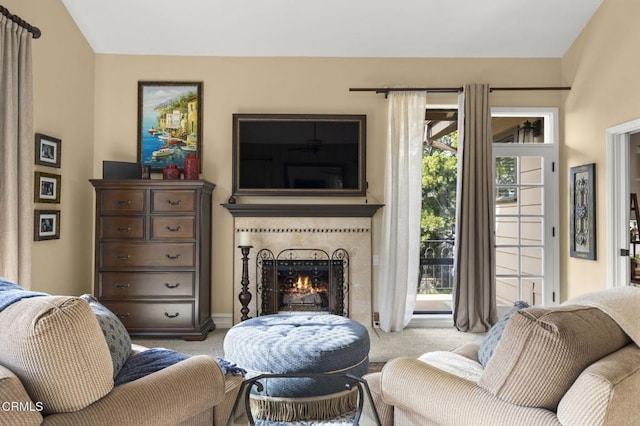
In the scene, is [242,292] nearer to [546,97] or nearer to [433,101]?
[433,101]

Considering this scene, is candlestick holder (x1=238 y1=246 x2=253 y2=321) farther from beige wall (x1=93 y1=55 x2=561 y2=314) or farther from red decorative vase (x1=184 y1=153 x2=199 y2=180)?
red decorative vase (x1=184 y1=153 x2=199 y2=180)

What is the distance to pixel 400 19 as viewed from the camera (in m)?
4.53

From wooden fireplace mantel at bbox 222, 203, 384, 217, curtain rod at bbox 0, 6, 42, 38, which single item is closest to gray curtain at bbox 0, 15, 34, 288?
curtain rod at bbox 0, 6, 42, 38

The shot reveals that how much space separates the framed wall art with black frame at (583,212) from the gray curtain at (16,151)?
4.82 meters

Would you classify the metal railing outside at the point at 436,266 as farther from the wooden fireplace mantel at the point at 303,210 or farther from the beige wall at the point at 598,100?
the beige wall at the point at 598,100

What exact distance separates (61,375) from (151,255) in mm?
3162

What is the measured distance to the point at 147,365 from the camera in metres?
2.00

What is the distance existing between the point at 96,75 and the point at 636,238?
20.7 feet

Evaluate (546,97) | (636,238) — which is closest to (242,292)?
(546,97)

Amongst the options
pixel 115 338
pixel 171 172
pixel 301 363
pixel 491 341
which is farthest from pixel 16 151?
pixel 491 341

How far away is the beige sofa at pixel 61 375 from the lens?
1.36m

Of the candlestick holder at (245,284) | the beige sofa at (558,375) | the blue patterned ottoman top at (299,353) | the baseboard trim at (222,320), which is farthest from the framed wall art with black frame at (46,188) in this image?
the beige sofa at (558,375)

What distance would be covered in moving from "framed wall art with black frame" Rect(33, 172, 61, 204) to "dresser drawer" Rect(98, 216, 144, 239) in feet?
1.46

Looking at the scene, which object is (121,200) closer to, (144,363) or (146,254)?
(146,254)
